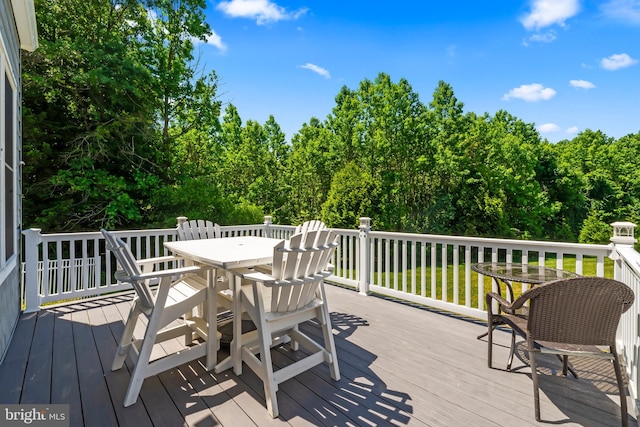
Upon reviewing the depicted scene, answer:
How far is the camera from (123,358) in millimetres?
2520

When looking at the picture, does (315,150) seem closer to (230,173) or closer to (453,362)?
(230,173)

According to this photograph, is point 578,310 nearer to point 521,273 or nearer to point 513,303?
point 513,303

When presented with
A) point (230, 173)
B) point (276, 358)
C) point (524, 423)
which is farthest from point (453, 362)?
point (230, 173)

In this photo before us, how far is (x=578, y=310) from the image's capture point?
6.33 ft

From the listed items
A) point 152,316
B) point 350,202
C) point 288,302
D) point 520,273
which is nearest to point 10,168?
point 152,316

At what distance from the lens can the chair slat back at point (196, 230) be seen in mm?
4060

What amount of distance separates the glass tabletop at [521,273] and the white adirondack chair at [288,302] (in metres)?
1.40

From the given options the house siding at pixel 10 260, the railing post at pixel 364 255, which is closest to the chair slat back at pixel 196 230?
the house siding at pixel 10 260

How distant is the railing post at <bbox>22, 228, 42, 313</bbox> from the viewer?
3813 millimetres

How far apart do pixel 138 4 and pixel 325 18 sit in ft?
18.1

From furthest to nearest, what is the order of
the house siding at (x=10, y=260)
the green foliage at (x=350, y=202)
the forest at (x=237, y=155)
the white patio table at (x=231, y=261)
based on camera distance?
1. the green foliage at (x=350, y=202)
2. the forest at (x=237, y=155)
3. the house siding at (x=10, y=260)
4. the white patio table at (x=231, y=261)

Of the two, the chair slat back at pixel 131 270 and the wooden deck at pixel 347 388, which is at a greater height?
the chair slat back at pixel 131 270

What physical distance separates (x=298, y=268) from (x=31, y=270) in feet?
12.4

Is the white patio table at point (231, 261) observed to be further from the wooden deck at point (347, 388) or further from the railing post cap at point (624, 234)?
the railing post cap at point (624, 234)
